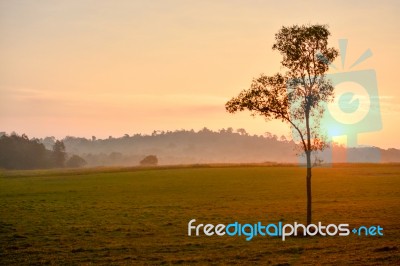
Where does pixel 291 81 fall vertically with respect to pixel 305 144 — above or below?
above

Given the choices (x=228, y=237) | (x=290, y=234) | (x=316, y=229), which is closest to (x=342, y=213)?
(x=316, y=229)

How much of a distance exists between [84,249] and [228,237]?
10755 millimetres

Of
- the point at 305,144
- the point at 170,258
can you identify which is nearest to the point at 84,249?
the point at 170,258

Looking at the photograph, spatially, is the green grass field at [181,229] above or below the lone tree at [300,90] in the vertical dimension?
below

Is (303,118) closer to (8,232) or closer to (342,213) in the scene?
(342,213)

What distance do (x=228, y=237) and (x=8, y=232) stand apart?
19.6 metres

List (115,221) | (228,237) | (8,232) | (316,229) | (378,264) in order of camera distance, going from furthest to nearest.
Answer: (115,221) → (8,232) → (316,229) → (228,237) → (378,264)

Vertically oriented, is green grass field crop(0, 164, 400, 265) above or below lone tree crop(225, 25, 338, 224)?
below

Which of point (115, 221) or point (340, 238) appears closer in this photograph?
point (340, 238)

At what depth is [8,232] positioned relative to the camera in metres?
39.2

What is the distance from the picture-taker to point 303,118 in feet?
115

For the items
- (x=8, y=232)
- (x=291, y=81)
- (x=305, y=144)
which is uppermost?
(x=291, y=81)

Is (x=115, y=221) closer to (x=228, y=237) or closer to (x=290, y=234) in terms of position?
(x=228, y=237)

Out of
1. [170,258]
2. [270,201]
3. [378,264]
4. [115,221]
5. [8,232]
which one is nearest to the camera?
[378,264]
